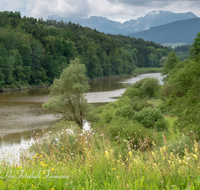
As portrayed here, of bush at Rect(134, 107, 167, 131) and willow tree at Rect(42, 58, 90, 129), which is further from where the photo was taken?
willow tree at Rect(42, 58, 90, 129)

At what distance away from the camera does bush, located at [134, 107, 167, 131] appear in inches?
705

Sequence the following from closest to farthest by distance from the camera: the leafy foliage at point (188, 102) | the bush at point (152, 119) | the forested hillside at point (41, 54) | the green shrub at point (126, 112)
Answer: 1. the leafy foliage at point (188, 102)
2. the bush at point (152, 119)
3. the green shrub at point (126, 112)
4. the forested hillside at point (41, 54)

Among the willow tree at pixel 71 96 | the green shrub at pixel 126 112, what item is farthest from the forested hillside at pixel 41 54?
the green shrub at pixel 126 112

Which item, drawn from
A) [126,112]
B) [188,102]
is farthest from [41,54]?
[188,102]

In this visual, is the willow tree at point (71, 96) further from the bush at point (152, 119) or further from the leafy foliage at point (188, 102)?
the leafy foliage at point (188, 102)

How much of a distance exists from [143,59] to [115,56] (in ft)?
143

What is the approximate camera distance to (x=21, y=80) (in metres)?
56.2

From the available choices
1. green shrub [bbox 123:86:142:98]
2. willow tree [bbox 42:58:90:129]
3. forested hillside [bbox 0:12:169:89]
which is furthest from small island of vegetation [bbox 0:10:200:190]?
forested hillside [bbox 0:12:169:89]

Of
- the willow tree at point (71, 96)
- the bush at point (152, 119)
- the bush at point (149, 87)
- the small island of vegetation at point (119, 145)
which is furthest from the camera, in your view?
the bush at point (149, 87)

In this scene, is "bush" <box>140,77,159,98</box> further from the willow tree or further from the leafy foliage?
the leafy foliage

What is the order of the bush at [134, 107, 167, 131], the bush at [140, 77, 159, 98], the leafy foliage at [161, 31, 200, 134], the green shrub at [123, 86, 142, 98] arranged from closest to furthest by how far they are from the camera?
the leafy foliage at [161, 31, 200, 134] < the bush at [134, 107, 167, 131] < the green shrub at [123, 86, 142, 98] < the bush at [140, 77, 159, 98]

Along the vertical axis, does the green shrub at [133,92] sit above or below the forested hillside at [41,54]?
below

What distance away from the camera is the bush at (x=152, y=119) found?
1792 cm

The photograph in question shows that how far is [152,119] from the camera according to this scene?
1816cm
